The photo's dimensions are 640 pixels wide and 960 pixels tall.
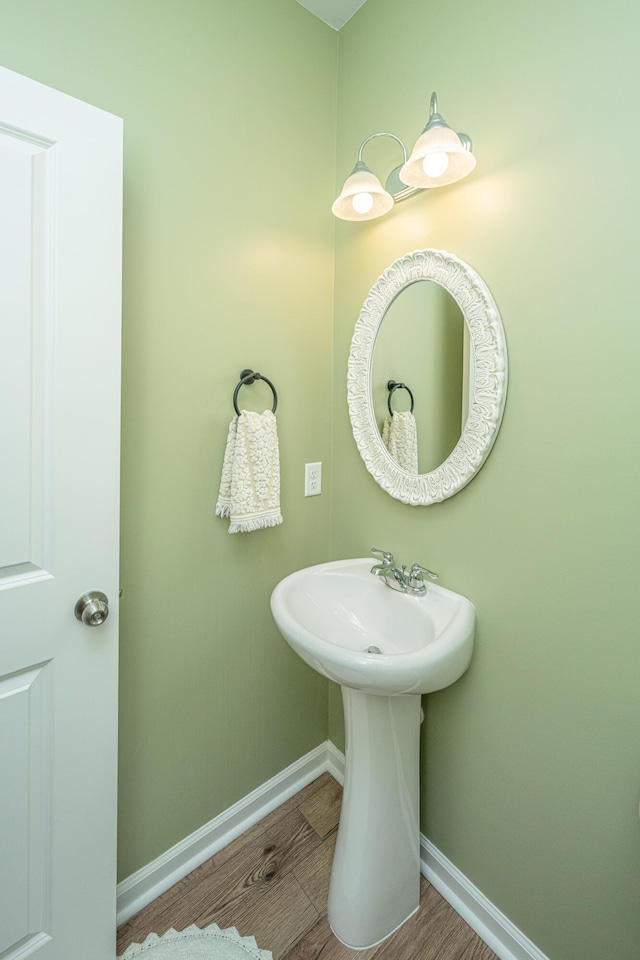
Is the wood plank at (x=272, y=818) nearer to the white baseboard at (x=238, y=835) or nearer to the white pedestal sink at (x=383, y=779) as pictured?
the white baseboard at (x=238, y=835)

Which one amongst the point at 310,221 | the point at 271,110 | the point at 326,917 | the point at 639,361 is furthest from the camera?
the point at 310,221

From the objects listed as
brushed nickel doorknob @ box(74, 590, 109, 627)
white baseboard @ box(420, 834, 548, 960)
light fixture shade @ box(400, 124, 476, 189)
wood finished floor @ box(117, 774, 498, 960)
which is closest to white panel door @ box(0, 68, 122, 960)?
brushed nickel doorknob @ box(74, 590, 109, 627)

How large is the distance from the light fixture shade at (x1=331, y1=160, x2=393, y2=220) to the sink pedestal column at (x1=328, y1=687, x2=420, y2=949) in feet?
4.30

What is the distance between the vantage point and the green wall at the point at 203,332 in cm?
110

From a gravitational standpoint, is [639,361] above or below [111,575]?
above

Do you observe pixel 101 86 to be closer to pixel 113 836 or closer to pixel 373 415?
pixel 373 415

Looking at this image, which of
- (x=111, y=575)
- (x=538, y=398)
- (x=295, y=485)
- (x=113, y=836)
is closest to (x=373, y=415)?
(x=295, y=485)

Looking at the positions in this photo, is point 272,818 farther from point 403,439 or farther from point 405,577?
point 403,439

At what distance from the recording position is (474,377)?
1102mm

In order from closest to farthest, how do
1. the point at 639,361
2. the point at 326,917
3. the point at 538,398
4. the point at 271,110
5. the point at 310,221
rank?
the point at 639,361 < the point at 538,398 < the point at 326,917 < the point at 271,110 < the point at 310,221

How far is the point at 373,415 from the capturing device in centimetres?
141

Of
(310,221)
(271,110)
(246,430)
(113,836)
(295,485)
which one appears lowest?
(113,836)

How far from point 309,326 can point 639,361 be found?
99cm

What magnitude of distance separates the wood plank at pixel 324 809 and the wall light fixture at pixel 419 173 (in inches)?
75.9
